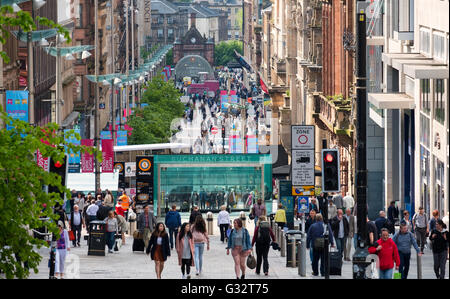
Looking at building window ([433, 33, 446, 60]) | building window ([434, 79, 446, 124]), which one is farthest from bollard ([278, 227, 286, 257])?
building window ([433, 33, 446, 60])

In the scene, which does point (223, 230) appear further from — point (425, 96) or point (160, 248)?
point (160, 248)

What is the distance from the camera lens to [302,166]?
1330 inches

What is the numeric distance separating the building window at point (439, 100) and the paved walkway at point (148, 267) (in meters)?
4.11

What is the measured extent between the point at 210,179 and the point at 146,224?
1310 centimetres

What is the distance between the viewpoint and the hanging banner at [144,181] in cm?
4816

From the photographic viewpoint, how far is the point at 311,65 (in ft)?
266

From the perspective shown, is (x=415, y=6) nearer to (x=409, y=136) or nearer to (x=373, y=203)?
(x=409, y=136)

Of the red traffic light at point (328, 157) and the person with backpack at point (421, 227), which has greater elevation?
the red traffic light at point (328, 157)

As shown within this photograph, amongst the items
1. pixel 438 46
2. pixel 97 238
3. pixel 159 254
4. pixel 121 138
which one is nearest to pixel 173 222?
pixel 97 238

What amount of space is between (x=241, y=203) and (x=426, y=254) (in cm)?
1501

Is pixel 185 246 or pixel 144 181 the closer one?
pixel 185 246
